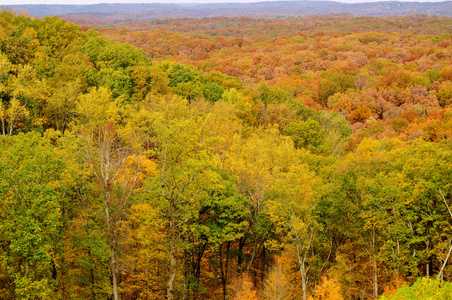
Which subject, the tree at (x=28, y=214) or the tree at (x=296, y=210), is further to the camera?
the tree at (x=296, y=210)

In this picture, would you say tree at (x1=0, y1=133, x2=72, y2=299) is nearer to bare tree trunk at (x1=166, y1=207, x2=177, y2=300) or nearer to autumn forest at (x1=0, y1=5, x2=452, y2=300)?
autumn forest at (x1=0, y1=5, x2=452, y2=300)

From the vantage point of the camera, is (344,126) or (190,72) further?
(344,126)

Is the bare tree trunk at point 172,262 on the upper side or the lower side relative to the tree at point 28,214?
lower

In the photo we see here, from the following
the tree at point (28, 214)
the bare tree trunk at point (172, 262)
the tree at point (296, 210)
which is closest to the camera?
the tree at point (28, 214)

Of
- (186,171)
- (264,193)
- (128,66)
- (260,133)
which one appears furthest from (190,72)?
(186,171)

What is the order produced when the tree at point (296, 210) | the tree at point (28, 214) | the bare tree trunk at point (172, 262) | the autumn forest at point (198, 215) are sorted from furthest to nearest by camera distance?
the tree at point (296, 210) < the bare tree trunk at point (172, 262) < the autumn forest at point (198, 215) < the tree at point (28, 214)

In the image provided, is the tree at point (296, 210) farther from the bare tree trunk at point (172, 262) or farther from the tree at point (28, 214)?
the tree at point (28, 214)

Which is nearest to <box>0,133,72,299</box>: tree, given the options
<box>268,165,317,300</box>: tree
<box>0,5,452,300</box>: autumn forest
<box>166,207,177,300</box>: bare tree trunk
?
<box>0,5,452,300</box>: autumn forest

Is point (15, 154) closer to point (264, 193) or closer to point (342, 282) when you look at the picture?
point (264, 193)

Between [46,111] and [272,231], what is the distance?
26339 millimetres

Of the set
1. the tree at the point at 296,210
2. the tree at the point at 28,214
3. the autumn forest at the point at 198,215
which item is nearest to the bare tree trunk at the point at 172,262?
the autumn forest at the point at 198,215

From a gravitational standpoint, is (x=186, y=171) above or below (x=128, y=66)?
below

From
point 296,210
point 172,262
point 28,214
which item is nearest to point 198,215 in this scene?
point 172,262

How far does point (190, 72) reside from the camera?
185 feet
